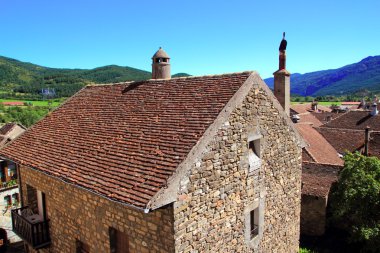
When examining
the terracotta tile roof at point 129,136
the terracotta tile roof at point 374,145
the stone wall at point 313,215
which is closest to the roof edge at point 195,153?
the terracotta tile roof at point 129,136

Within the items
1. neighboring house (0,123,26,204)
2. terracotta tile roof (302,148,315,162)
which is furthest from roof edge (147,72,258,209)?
neighboring house (0,123,26,204)

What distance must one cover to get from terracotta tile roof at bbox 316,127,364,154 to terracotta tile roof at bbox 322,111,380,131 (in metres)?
7.00

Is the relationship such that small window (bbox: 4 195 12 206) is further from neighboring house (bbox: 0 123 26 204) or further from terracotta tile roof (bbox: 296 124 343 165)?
terracotta tile roof (bbox: 296 124 343 165)

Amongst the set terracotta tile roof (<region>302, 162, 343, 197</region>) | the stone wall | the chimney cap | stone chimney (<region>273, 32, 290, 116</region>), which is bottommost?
the stone wall

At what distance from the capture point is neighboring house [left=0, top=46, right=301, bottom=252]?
21.8 ft

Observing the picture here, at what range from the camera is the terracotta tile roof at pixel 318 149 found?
20.7 metres

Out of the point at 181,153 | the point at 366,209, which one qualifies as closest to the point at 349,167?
the point at 366,209

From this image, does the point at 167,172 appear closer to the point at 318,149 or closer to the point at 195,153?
the point at 195,153

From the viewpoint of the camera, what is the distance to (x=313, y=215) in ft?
55.3

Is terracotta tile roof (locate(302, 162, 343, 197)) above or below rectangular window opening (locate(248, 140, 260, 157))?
below

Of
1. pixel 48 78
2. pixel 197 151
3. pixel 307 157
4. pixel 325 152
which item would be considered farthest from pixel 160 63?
pixel 48 78

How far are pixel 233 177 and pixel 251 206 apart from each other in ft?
4.50

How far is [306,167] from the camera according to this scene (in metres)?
18.5

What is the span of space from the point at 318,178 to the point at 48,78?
5935 inches
